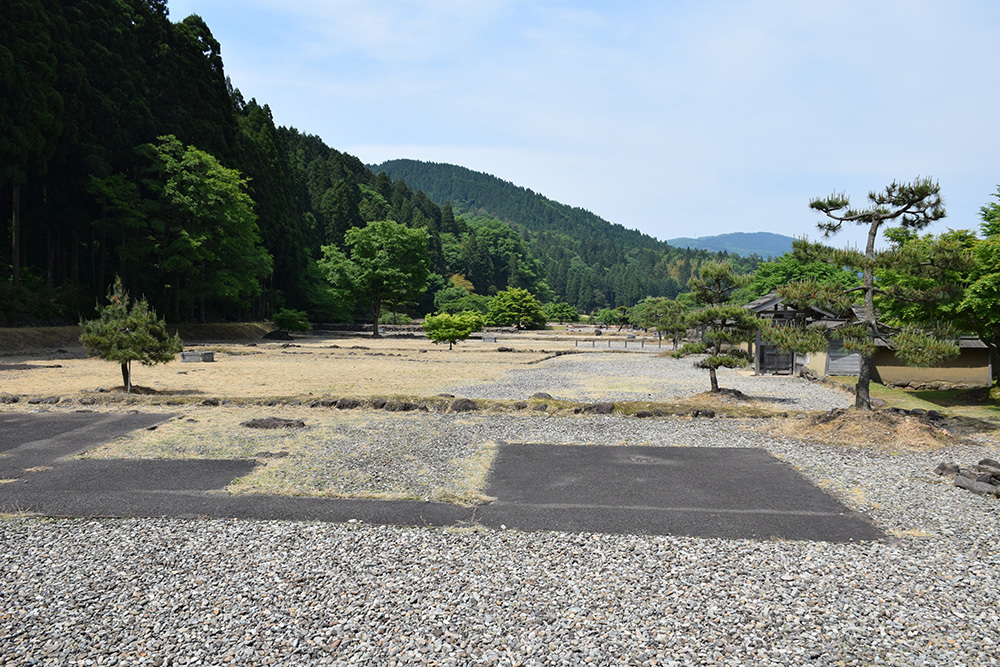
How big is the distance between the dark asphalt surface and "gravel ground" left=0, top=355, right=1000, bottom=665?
37cm

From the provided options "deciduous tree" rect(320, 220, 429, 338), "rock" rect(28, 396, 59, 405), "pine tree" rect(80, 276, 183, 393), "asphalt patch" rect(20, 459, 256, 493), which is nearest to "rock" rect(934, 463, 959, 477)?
"asphalt patch" rect(20, 459, 256, 493)

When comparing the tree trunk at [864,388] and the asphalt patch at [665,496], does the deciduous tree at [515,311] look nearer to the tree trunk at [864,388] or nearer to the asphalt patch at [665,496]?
the tree trunk at [864,388]

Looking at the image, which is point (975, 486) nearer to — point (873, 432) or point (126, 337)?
point (873, 432)

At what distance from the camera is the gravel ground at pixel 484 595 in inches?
164

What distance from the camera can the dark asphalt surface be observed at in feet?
22.1

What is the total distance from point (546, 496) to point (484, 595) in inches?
110

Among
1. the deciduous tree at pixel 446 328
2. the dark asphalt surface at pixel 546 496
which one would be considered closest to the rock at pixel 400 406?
the dark asphalt surface at pixel 546 496

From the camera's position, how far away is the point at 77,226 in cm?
3366

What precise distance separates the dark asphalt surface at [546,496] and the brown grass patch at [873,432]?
208 cm

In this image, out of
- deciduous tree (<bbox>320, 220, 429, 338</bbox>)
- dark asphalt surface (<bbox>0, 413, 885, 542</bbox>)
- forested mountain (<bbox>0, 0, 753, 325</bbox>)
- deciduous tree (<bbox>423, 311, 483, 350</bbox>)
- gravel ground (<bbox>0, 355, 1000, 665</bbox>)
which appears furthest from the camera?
deciduous tree (<bbox>320, 220, 429, 338</bbox>)

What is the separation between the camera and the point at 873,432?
10.9m

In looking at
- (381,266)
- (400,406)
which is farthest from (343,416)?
(381,266)

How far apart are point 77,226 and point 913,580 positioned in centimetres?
4138

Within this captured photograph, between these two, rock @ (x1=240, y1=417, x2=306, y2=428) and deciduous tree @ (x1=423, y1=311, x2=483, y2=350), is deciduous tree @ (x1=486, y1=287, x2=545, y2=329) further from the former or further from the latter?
rock @ (x1=240, y1=417, x2=306, y2=428)
